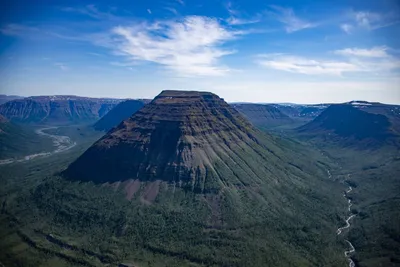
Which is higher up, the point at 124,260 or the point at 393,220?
the point at 393,220

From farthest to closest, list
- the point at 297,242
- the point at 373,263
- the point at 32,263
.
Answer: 1. the point at 297,242
2. the point at 32,263
3. the point at 373,263

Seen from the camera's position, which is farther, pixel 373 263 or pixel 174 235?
pixel 174 235

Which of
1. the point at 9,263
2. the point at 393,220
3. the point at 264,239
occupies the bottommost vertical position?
the point at 9,263

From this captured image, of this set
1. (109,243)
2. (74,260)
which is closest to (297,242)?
(109,243)

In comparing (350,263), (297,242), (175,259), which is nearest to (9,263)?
(175,259)

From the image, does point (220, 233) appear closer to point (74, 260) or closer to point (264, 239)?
point (264, 239)

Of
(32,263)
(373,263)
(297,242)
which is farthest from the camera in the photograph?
(297,242)

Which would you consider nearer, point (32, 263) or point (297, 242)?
point (32, 263)

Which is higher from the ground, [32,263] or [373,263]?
[373,263]

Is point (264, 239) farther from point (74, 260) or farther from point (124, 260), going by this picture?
point (74, 260)
